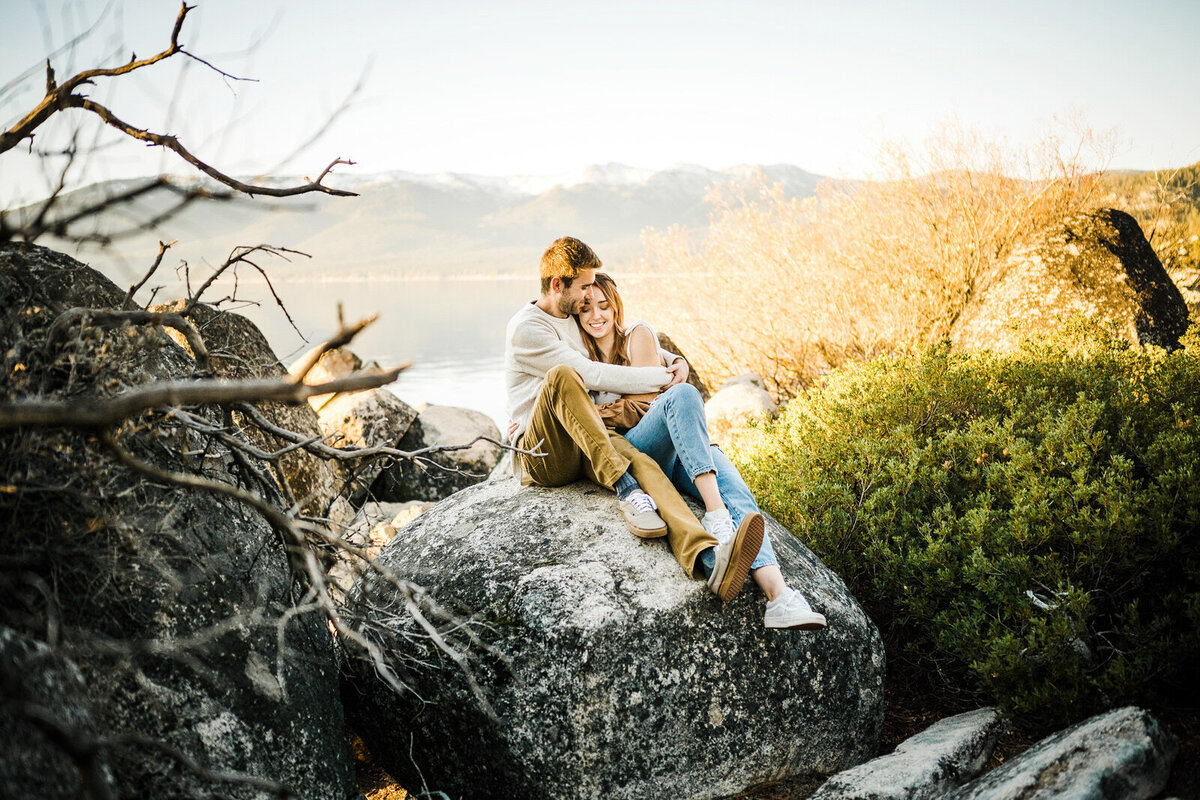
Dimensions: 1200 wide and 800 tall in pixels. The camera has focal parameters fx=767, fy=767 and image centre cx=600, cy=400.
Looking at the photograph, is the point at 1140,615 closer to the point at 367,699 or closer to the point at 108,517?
the point at 367,699

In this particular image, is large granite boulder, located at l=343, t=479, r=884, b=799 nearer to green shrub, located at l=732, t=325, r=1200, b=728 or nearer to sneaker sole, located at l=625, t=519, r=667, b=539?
sneaker sole, located at l=625, t=519, r=667, b=539

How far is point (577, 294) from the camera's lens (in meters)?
4.54

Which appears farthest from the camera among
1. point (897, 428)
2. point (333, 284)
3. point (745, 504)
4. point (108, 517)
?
point (333, 284)

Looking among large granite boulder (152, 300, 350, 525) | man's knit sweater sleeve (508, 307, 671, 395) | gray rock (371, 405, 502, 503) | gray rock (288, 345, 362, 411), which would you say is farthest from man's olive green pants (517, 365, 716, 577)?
gray rock (288, 345, 362, 411)

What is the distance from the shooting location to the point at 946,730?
3.70 metres

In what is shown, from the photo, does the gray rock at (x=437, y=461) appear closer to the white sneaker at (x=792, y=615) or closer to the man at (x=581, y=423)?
the man at (x=581, y=423)

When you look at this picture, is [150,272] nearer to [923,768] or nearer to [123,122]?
[123,122]

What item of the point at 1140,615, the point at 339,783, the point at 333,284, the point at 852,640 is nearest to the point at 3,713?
the point at 339,783

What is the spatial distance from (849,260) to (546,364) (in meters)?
7.52

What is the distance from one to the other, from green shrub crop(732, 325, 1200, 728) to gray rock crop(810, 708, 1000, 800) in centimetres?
26

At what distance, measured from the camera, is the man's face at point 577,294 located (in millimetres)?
4504

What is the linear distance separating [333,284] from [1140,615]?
106 m

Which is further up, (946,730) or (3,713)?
(3,713)

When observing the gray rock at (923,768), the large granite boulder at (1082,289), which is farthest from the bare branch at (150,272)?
the large granite boulder at (1082,289)
